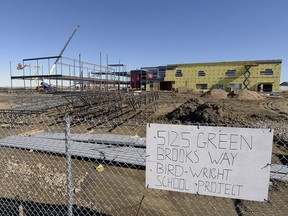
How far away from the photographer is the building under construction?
44156 mm

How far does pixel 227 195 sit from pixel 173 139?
2.68 ft

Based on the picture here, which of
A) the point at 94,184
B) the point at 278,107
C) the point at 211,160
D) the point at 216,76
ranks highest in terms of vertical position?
the point at 216,76

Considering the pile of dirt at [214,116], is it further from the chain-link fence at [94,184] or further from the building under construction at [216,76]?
the building under construction at [216,76]

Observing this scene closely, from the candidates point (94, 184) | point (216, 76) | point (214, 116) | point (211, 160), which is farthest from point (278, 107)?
point (216, 76)

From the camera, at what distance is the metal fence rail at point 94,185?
3.72 metres

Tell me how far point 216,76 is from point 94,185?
47.2 m

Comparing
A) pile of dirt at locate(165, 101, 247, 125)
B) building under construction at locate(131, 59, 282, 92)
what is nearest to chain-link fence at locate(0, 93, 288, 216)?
pile of dirt at locate(165, 101, 247, 125)

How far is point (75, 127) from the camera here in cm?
1137

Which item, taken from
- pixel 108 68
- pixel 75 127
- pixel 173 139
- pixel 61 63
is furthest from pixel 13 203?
pixel 108 68

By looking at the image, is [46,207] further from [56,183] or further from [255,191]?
[255,191]

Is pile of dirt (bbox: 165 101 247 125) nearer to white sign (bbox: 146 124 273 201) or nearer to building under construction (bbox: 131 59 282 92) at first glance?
white sign (bbox: 146 124 273 201)

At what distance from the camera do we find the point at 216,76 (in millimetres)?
47188

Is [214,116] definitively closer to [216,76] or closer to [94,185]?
[94,185]

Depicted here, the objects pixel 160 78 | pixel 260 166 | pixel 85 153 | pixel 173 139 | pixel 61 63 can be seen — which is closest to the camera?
pixel 260 166
